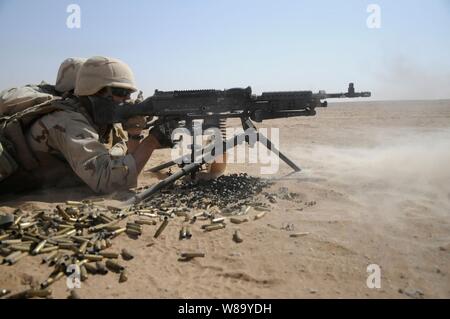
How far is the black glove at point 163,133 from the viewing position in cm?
584

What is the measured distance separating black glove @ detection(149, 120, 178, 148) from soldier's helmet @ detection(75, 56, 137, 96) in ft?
2.59

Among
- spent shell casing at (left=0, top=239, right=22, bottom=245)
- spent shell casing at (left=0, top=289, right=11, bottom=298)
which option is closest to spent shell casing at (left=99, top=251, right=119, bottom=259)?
spent shell casing at (left=0, top=289, right=11, bottom=298)

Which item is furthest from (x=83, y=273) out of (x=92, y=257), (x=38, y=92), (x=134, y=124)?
(x=38, y=92)

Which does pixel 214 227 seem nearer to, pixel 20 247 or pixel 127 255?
pixel 127 255

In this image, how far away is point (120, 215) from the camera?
4.73m

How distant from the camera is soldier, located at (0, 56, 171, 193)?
5406 mm

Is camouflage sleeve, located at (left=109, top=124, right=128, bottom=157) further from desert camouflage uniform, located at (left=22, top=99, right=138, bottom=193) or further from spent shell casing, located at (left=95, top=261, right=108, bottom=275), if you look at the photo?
spent shell casing, located at (left=95, top=261, right=108, bottom=275)

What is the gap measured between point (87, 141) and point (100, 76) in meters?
1.06

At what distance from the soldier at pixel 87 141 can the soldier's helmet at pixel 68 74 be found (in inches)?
41.7

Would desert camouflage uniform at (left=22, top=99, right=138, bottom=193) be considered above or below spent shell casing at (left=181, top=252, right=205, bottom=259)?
above

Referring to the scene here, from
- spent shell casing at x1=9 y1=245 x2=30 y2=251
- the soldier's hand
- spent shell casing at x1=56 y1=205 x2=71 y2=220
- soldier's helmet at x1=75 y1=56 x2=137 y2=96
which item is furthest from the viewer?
the soldier's hand

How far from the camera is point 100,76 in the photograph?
5676mm

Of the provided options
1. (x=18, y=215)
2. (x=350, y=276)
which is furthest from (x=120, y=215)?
(x=350, y=276)

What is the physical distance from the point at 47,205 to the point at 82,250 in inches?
69.0
